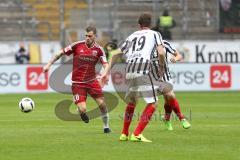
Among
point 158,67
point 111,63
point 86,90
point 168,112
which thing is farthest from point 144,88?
point 168,112

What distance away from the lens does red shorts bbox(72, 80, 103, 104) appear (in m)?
16.2

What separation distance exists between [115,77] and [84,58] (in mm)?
15515

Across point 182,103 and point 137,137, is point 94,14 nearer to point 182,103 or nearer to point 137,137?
point 182,103

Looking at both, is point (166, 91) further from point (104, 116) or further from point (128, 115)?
point (128, 115)

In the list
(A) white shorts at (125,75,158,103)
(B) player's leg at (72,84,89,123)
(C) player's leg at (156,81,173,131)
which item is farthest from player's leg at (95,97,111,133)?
(A) white shorts at (125,75,158,103)

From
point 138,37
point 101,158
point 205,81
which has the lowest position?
point 205,81

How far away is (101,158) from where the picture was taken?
1152 cm

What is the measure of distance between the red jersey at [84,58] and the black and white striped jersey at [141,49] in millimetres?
2292

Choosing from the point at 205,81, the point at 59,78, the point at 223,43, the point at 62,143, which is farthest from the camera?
the point at 223,43

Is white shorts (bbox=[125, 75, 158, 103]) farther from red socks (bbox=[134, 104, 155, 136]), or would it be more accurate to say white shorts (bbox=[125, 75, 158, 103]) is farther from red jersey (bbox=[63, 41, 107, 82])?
red jersey (bbox=[63, 41, 107, 82])

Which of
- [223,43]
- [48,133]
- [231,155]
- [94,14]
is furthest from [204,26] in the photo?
[231,155]

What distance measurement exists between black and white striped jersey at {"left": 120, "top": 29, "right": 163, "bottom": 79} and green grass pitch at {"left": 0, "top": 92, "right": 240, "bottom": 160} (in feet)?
4.52

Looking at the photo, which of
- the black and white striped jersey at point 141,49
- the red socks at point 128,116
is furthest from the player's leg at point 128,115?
the black and white striped jersey at point 141,49

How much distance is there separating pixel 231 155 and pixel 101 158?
206 centimetres
